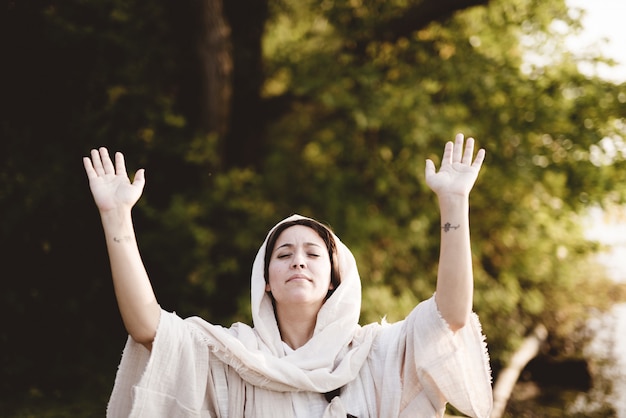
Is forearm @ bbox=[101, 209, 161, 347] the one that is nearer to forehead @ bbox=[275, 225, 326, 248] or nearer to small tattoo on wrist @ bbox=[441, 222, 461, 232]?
forehead @ bbox=[275, 225, 326, 248]

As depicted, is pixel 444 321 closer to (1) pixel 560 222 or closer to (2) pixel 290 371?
(2) pixel 290 371

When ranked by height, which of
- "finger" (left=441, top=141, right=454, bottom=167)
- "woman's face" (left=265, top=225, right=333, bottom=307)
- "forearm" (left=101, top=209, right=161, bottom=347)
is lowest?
"forearm" (left=101, top=209, right=161, bottom=347)

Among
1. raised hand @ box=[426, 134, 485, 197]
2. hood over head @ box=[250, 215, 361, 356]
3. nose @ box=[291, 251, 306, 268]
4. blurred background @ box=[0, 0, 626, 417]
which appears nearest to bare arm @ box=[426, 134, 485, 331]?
raised hand @ box=[426, 134, 485, 197]

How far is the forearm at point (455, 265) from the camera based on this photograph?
7.29ft

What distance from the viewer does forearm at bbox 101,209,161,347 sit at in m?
2.14

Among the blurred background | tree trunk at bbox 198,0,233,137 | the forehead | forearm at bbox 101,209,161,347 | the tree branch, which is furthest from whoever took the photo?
the tree branch

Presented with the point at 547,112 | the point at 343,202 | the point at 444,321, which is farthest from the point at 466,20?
the point at 444,321

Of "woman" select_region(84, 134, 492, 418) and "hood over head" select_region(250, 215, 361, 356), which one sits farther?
"hood over head" select_region(250, 215, 361, 356)

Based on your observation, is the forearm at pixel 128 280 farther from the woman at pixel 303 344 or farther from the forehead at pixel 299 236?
the forehead at pixel 299 236

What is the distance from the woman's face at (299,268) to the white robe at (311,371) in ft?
0.34

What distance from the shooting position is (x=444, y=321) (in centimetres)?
229

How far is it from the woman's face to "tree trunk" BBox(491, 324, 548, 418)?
10.5ft

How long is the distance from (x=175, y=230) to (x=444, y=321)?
10.9ft

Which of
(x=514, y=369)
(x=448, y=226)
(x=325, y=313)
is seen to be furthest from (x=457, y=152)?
(x=514, y=369)
